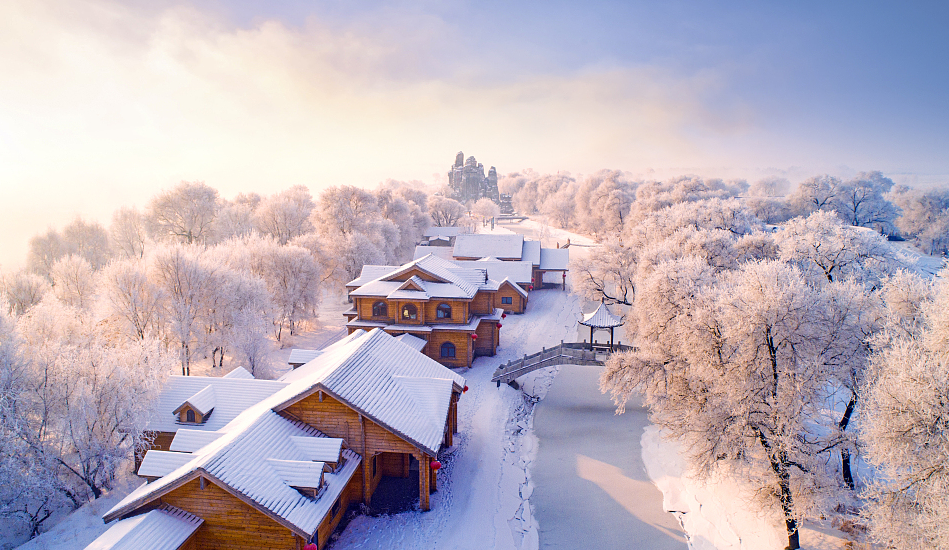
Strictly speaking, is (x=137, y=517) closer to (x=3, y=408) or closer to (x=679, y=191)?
(x=3, y=408)

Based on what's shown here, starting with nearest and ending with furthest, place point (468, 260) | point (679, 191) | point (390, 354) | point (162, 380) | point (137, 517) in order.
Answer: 1. point (137, 517)
2. point (162, 380)
3. point (390, 354)
4. point (468, 260)
5. point (679, 191)

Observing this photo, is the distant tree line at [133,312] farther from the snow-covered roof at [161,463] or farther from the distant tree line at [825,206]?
the distant tree line at [825,206]

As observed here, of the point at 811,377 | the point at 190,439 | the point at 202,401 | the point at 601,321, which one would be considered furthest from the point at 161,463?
the point at 601,321

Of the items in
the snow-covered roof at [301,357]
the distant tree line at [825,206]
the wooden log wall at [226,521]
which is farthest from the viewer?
the distant tree line at [825,206]

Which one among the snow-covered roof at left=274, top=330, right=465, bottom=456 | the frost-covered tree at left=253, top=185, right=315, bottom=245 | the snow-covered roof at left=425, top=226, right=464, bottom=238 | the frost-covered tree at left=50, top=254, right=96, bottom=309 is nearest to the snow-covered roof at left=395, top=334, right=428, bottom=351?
the snow-covered roof at left=274, top=330, right=465, bottom=456

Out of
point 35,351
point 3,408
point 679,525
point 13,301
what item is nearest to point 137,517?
point 3,408

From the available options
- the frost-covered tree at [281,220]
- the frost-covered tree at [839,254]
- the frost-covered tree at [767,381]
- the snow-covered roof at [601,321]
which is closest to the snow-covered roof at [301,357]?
the snow-covered roof at [601,321]
